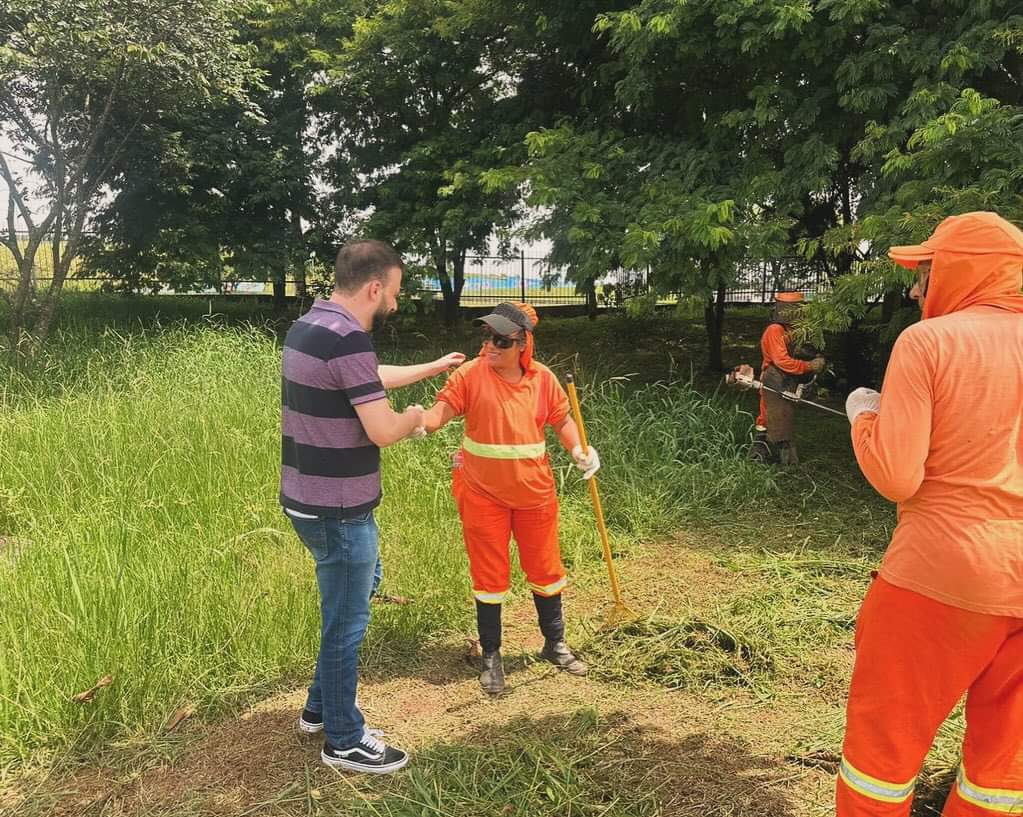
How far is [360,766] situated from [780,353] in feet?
17.5

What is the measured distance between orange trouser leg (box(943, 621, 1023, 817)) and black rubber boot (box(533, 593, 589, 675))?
191 cm

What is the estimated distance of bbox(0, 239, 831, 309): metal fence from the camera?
329 inches

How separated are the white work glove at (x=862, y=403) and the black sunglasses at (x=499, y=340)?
1498mm

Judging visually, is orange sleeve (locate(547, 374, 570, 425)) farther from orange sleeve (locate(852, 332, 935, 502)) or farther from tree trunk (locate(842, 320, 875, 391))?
tree trunk (locate(842, 320, 875, 391))

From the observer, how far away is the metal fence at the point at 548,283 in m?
8.35

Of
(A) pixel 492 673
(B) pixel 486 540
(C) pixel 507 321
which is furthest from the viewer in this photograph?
(A) pixel 492 673

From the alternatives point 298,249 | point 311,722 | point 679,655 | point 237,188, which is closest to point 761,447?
point 679,655

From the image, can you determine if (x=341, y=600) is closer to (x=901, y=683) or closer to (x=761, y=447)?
(x=901, y=683)

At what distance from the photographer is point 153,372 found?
7.56 meters

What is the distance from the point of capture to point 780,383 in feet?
22.5

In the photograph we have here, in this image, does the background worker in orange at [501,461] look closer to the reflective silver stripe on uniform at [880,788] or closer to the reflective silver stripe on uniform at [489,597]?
the reflective silver stripe on uniform at [489,597]

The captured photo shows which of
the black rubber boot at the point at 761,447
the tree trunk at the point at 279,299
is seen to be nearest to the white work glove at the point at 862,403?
the black rubber boot at the point at 761,447

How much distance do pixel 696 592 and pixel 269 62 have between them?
11531 millimetres

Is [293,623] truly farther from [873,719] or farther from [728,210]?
[728,210]
